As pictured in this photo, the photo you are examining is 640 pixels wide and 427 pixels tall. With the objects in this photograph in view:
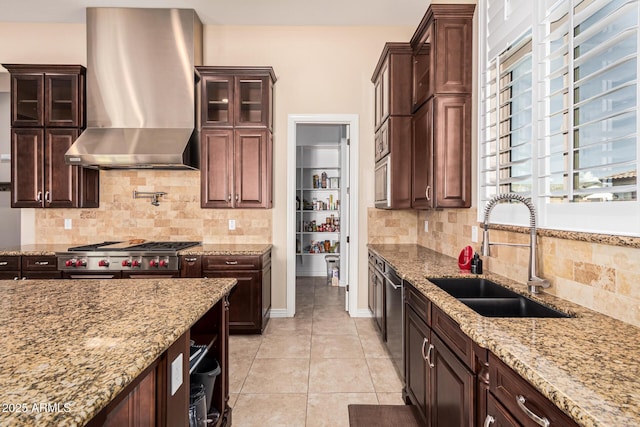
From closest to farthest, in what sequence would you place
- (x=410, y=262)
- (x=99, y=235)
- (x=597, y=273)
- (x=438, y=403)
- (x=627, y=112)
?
1. (x=627, y=112)
2. (x=597, y=273)
3. (x=438, y=403)
4. (x=410, y=262)
5. (x=99, y=235)

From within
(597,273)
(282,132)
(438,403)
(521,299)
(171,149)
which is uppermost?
(282,132)

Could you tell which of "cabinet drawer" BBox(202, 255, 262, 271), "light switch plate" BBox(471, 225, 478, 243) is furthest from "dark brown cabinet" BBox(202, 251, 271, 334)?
"light switch plate" BBox(471, 225, 478, 243)

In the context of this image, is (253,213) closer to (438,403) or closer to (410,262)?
(410,262)

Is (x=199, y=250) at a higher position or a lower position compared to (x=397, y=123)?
lower

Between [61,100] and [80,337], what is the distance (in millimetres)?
3743

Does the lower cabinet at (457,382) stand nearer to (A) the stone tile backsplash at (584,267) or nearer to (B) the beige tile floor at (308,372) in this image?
(B) the beige tile floor at (308,372)

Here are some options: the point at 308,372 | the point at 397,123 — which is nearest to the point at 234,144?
the point at 397,123

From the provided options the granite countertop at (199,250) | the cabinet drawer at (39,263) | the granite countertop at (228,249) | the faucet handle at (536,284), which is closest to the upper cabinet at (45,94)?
the granite countertop at (199,250)

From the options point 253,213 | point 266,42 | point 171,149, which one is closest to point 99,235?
point 171,149

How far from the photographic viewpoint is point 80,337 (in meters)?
1.05

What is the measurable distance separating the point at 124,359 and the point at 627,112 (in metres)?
1.76

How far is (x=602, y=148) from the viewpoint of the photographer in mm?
1437

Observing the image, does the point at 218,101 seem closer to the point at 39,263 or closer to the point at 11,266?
the point at 39,263

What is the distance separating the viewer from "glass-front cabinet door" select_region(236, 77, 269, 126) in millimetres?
3725
